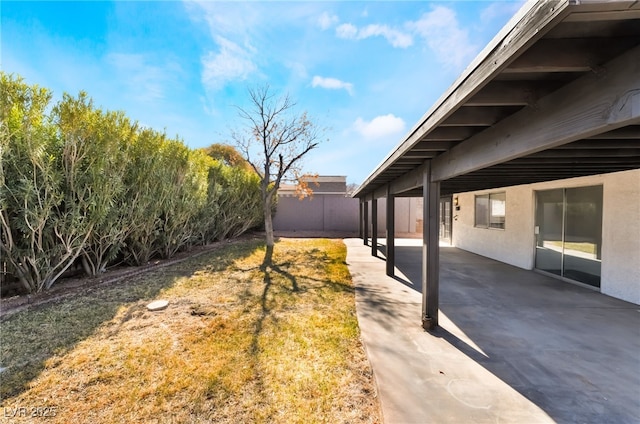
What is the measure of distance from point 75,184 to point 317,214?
1244 cm

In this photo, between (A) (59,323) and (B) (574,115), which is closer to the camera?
(B) (574,115)

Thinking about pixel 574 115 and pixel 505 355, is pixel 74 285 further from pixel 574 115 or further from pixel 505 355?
pixel 574 115

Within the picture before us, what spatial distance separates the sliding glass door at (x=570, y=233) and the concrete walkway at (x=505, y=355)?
684mm

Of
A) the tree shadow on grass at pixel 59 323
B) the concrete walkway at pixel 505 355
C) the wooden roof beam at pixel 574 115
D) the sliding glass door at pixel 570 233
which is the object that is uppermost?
the wooden roof beam at pixel 574 115

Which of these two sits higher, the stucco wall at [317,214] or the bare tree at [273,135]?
the bare tree at [273,135]

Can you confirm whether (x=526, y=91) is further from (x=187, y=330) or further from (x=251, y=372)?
(x=187, y=330)

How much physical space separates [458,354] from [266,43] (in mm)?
8128

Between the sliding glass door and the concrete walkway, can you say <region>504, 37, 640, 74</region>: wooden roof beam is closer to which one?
the concrete walkway

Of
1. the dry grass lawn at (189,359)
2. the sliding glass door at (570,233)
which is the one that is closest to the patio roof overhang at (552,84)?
the dry grass lawn at (189,359)

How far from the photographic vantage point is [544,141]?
1.71m

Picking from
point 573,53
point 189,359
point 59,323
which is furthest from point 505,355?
point 59,323

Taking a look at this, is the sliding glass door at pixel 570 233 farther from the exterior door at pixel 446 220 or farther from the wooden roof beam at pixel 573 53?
the wooden roof beam at pixel 573 53

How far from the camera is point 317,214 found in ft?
53.3

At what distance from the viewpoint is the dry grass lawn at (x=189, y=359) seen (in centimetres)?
204
